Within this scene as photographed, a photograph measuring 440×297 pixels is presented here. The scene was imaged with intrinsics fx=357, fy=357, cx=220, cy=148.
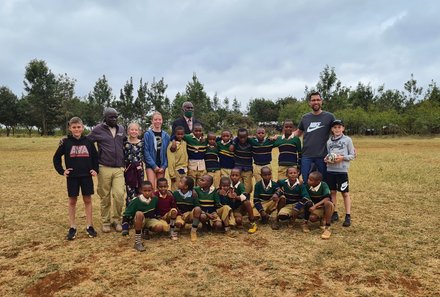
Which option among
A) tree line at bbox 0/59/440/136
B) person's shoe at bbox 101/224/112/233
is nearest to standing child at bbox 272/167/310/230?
person's shoe at bbox 101/224/112/233

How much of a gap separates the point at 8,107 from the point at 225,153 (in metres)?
55.6

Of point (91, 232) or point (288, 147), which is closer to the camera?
point (91, 232)

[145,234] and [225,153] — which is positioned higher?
[225,153]

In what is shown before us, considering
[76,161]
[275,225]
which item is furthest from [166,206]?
[275,225]

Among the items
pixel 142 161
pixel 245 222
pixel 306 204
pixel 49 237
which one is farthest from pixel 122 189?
pixel 306 204

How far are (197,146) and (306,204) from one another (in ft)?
7.15

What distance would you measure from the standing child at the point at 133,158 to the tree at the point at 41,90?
156 feet

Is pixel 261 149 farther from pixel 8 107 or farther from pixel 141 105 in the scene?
pixel 8 107

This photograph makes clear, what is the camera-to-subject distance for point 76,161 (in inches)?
221

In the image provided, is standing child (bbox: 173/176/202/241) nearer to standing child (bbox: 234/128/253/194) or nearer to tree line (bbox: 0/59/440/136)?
standing child (bbox: 234/128/253/194)

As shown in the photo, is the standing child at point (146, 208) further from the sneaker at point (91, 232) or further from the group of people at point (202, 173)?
the sneaker at point (91, 232)

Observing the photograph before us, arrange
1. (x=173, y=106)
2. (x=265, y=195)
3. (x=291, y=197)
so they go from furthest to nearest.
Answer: (x=173, y=106) < (x=265, y=195) < (x=291, y=197)

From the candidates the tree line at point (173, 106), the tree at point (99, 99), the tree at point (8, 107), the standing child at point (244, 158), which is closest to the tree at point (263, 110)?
the tree line at point (173, 106)

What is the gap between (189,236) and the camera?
574cm
